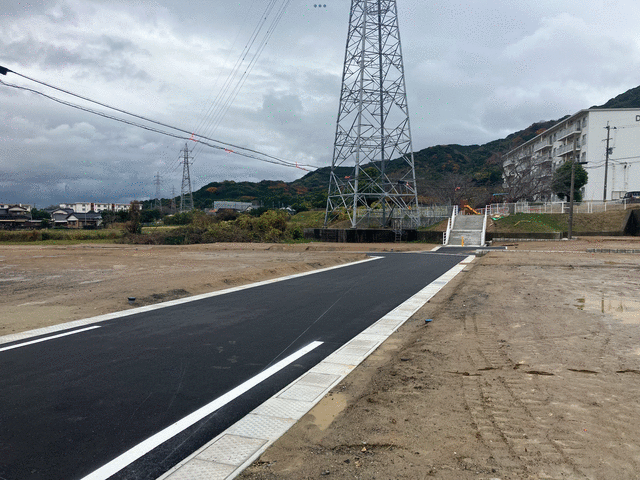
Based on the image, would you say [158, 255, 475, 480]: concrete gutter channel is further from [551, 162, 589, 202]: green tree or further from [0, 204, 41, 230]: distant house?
[0, 204, 41, 230]: distant house

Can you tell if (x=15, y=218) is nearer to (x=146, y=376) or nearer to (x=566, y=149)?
(x=146, y=376)

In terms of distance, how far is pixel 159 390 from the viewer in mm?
4469

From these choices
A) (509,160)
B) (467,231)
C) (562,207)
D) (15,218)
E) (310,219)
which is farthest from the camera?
(15,218)

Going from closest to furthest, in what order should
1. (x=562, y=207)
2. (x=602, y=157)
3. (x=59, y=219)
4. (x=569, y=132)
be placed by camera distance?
1. (x=562, y=207)
2. (x=602, y=157)
3. (x=569, y=132)
4. (x=59, y=219)

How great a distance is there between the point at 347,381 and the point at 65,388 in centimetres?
311

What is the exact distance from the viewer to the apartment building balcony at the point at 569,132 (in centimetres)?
5634

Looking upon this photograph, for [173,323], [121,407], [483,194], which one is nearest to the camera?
Answer: [121,407]

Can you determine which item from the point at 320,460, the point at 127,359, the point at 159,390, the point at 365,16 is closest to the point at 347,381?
the point at 320,460

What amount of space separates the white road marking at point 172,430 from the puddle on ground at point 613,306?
6.47 meters

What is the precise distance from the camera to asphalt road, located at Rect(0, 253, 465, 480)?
325 centimetres

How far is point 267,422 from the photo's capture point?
12.2 ft

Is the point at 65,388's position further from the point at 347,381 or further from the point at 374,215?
the point at 374,215

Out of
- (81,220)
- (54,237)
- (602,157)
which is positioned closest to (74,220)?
(81,220)

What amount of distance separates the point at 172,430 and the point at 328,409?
1.42 m
